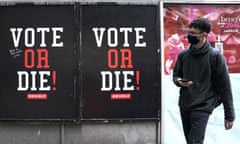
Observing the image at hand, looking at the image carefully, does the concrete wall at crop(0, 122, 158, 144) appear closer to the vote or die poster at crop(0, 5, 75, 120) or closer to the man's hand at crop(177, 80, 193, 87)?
the vote or die poster at crop(0, 5, 75, 120)

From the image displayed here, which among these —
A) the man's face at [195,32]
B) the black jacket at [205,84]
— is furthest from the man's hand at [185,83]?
the man's face at [195,32]

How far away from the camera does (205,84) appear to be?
4.78m

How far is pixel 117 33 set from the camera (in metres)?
7.28

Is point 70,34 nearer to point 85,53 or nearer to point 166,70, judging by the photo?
point 85,53

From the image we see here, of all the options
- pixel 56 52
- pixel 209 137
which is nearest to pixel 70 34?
pixel 56 52

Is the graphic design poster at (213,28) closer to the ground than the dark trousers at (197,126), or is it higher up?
higher up

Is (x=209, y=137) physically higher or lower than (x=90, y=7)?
lower

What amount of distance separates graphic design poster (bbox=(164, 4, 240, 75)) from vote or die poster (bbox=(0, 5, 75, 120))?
56.9 inches

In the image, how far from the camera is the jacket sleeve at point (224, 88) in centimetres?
470

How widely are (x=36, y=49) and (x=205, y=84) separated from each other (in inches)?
127

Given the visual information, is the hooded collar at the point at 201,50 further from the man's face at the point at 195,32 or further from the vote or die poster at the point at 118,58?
the vote or die poster at the point at 118,58

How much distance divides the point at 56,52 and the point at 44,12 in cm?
61

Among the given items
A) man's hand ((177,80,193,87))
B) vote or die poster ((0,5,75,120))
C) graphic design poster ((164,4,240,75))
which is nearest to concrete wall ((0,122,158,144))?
vote or die poster ((0,5,75,120))

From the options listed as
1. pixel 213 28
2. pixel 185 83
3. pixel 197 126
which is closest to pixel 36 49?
pixel 213 28
